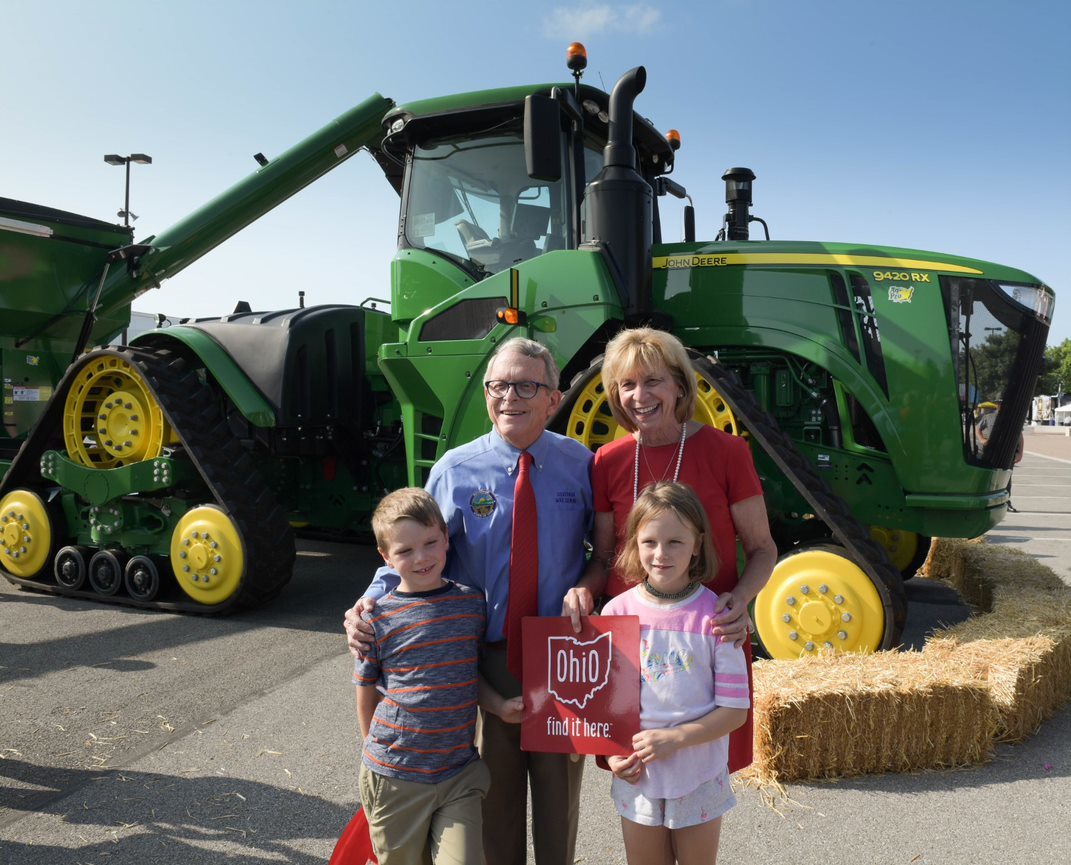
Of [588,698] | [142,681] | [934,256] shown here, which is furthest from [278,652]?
[934,256]

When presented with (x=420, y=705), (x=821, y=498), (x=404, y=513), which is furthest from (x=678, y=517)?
(x=821, y=498)

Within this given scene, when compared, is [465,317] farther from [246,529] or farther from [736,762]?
[736,762]

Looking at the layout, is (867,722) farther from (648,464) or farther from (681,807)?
(648,464)

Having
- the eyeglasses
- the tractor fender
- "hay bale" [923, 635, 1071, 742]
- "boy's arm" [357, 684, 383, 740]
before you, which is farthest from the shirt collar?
the tractor fender

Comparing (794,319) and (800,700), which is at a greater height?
(794,319)

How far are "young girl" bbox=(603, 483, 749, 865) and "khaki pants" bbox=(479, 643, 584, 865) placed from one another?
0.86ft

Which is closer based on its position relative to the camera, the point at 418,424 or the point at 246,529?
the point at 418,424

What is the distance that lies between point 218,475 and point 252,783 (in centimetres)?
291

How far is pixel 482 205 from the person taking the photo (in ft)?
16.9

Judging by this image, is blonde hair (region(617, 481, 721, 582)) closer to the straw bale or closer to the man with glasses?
the man with glasses

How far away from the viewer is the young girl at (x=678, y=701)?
1909 mm

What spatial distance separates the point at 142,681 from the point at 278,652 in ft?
2.46

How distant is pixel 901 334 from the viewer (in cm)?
447

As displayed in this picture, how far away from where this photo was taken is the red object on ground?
2180mm
